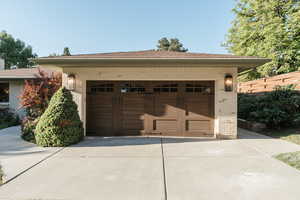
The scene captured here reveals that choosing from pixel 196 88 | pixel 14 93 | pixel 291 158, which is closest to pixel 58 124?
pixel 196 88

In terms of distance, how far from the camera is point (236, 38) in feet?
43.3

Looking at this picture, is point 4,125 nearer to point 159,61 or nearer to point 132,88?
point 132,88

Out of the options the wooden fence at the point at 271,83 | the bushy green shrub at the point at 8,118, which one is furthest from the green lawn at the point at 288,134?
the bushy green shrub at the point at 8,118

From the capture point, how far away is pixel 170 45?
116ft

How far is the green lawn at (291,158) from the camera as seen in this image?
135 inches

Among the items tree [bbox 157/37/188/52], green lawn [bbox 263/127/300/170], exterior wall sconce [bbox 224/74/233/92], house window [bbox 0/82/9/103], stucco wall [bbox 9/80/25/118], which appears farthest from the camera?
tree [bbox 157/37/188/52]

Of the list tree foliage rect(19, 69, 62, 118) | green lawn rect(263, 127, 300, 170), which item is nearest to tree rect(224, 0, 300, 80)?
green lawn rect(263, 127, 300, 170)

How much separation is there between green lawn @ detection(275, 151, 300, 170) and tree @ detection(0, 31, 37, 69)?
28.8 m

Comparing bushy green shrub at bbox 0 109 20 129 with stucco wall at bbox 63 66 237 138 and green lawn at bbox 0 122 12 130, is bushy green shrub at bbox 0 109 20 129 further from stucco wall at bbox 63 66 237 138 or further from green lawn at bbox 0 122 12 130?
stucco wall at bbox 63 66 237 138

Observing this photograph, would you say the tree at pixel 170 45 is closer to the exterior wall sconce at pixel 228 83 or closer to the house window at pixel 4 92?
the house window at pixel 4 92

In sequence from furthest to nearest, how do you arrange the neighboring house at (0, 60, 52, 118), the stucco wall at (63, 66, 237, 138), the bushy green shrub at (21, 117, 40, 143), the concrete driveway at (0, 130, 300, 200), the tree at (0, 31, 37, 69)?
the tree at (0, 31, 37, 69) → the neighboring house at (0, 60, 52, 118) → the stucco wall at (63, 66, 237, 138) → the bushy green shrub at (21, 117, 40, 143) → the concrete driveway at (0, 130, 300, 200)

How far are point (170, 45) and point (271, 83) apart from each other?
29.6 m

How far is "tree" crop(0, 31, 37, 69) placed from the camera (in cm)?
2268

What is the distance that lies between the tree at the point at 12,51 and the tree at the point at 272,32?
2684 centimetres
